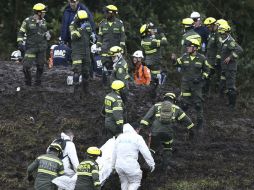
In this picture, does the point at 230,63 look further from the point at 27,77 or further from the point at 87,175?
the point at 87,175

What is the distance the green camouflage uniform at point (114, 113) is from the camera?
19359mm

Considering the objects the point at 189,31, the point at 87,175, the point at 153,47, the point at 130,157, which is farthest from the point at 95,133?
the point at 189,31

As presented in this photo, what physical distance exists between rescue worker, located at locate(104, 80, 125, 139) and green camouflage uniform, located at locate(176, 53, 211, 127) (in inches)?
110

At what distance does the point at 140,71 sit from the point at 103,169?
307 inches

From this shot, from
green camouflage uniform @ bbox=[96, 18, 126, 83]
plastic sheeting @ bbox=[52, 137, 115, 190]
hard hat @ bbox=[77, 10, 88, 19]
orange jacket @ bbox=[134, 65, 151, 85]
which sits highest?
hard hat @ bbox=[77, 10, 88, 19]

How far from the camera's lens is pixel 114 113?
1938 centimetres

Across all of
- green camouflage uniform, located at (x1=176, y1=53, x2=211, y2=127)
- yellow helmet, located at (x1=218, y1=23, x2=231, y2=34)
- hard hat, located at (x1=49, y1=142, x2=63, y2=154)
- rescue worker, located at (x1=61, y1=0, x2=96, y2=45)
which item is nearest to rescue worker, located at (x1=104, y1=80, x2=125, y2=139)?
hard hat, located at (x1=49, y1=142, x2=63, y2=154)

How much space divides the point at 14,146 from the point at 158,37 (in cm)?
599

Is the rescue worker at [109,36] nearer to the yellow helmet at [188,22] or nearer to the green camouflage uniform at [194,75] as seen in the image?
the yellow helmet at [188,22]

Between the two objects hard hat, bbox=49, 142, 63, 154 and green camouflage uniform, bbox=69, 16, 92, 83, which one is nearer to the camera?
hard hat, bbox=49, 142, 63, 154

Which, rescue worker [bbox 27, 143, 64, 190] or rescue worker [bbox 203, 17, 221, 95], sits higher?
rescue worker [bbox 203, 17, 221, 95]

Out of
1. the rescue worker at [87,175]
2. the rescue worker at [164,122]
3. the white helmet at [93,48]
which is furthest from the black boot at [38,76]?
the rescue worker at [87,175]

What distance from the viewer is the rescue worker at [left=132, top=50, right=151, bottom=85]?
25.8 meters

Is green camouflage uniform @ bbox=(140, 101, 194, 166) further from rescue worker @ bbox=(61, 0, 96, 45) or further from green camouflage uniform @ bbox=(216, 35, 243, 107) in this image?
rescue worker @ bbox=(61, 0, 96, 45)
